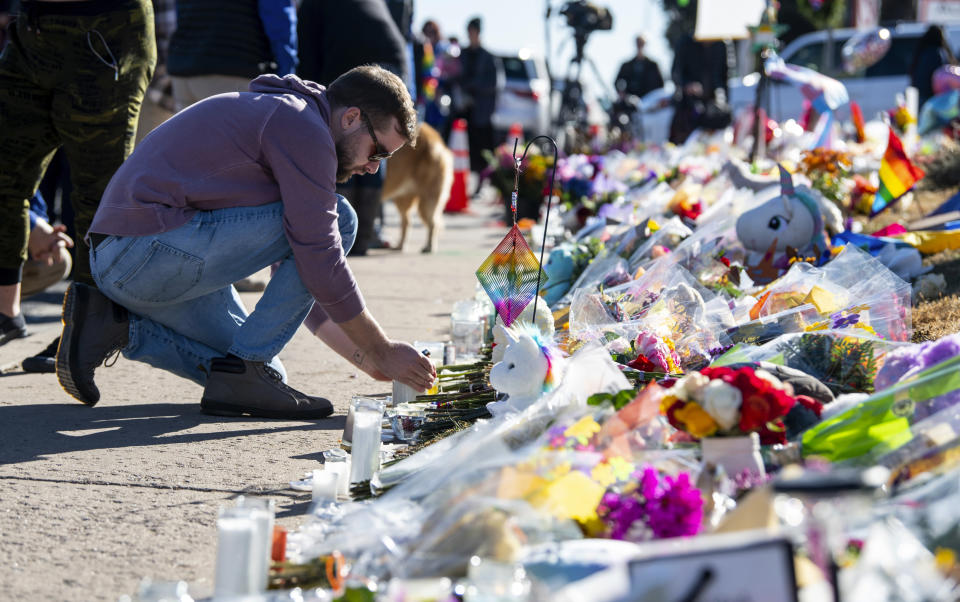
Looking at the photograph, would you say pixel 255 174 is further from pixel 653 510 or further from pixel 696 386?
pixel 653 510

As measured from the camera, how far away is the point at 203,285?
328 centimetres

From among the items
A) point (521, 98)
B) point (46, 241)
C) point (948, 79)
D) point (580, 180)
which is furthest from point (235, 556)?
point (521, 98)

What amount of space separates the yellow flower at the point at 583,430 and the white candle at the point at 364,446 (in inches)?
25.6

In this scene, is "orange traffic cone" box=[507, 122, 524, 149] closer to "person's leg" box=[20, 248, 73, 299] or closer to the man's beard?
the man's beard

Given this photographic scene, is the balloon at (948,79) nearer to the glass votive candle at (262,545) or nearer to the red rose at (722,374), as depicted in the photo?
the red rose at (722,374)

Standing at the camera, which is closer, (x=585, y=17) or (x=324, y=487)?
(x=324, y=487)

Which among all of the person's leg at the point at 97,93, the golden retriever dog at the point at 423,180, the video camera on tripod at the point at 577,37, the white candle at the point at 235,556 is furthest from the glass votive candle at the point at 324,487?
the video camera on tripod at the point at 577,37

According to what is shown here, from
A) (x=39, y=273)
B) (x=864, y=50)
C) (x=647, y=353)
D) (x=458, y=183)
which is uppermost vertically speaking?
(x=864, y=50)

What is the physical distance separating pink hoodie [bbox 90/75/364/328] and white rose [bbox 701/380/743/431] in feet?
4.09

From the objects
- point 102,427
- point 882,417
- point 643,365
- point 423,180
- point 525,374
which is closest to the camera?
point 882,417

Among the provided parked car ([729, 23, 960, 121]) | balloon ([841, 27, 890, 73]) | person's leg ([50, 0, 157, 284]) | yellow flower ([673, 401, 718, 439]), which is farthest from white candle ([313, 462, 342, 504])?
→ parked car ([729, 23, 960, 121])

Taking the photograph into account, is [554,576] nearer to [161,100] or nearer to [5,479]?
[5,479]

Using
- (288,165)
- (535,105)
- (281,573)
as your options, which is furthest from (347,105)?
(535,105)

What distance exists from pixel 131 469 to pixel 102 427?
48 cm
